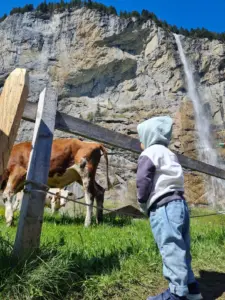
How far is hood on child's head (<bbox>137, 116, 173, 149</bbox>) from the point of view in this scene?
3285 mm

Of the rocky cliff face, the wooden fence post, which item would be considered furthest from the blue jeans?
the rocky cliff face

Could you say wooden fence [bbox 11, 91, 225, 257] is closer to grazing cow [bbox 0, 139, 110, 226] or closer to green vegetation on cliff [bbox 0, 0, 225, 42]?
grazing cow [bbox 0, 139, 110, 226]

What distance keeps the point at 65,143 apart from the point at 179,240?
6.90 m

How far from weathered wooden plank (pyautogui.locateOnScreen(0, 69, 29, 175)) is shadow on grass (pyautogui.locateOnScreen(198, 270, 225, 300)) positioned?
84.6 inches

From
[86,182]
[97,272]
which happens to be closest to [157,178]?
[97,272]

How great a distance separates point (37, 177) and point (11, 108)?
87 centimetres

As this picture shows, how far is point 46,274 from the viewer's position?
2775mm

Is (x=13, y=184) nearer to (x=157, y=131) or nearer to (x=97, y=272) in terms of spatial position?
(x=97, y=272)

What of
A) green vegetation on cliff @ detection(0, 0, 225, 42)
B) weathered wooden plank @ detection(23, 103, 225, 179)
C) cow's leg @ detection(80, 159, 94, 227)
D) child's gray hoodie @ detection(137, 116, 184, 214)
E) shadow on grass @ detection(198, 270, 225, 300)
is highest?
green vegetation on cliff @ detection(0, 0, 225, 42)

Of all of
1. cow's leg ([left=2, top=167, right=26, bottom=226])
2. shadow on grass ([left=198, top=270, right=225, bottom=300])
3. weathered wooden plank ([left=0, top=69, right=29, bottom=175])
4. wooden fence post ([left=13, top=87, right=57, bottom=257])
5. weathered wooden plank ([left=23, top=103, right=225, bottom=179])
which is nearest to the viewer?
weathered wooden plank ([left=0, top=69, right=29, bottom=175])

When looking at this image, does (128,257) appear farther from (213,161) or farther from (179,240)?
(213,161)

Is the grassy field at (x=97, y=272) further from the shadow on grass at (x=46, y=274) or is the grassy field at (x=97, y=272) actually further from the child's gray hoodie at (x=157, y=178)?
the child's gray hoodie at (x=157, y=178)

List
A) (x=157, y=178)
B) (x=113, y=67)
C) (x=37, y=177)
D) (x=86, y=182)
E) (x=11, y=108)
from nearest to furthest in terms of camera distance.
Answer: (x=11, y=108) < (x=157, y=178) < (x=37, y=177) < (x=86, y=182) < (x=113, y=67)

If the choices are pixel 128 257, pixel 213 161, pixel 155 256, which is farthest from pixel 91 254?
pixel 213 161
